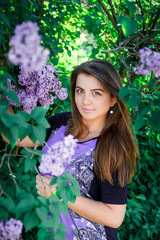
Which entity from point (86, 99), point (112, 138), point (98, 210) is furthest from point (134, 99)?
point (98, 210)

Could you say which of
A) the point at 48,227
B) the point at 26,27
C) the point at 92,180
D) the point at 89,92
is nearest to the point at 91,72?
the point at 89,92

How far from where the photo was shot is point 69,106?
92.5 inches

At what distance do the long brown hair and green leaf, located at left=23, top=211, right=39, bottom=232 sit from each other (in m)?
0.77

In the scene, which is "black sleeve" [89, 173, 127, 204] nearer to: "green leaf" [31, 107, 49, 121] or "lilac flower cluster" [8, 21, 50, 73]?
"green leaf" [31, 107, 49, 121]

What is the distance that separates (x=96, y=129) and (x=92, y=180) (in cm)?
37

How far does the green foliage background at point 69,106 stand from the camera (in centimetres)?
73

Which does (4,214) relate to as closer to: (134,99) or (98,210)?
(134,99)

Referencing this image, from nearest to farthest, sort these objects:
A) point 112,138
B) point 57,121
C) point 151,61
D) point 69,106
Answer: point 151,61 → point 112,138 → point 57,121 → point 69,106

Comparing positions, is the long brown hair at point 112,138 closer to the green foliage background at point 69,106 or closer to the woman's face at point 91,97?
the woman's face at point 91,97

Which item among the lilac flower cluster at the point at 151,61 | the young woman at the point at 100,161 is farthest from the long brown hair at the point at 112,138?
the lilac flower cluster at the point at 151,61

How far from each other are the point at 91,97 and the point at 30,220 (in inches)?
36.1

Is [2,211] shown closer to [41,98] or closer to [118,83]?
[41,98]

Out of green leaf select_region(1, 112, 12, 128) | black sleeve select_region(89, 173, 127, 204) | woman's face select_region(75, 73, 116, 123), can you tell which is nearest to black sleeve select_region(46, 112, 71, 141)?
woman's face select_region(75, 73, 116, 123)

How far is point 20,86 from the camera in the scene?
1.38 meters
